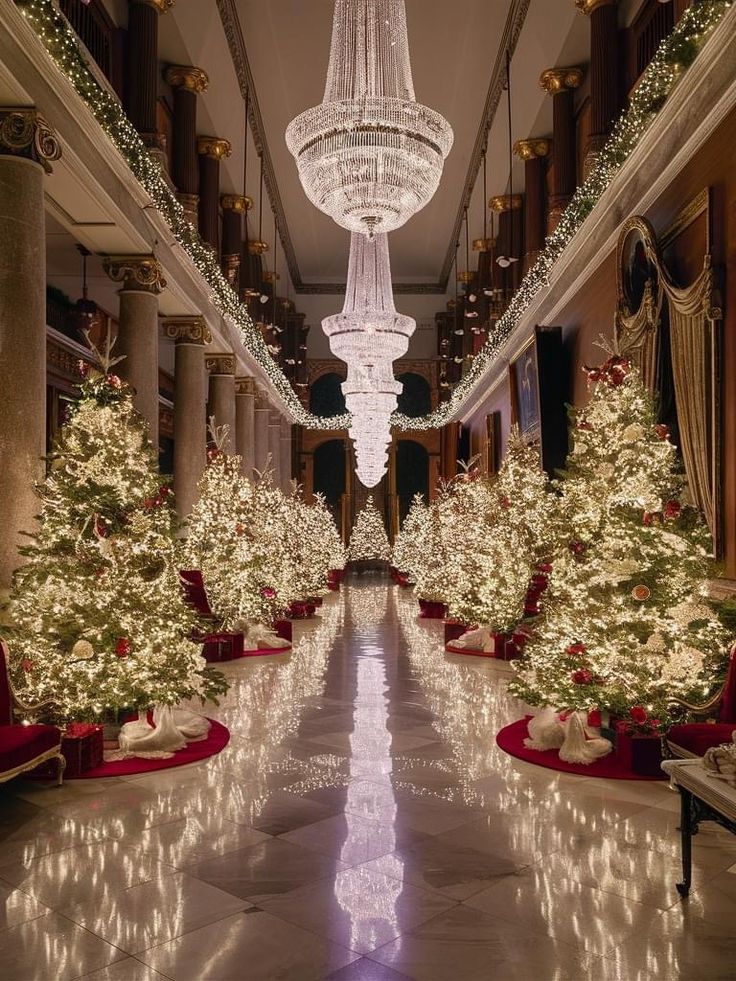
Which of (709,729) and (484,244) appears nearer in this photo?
(709,729)

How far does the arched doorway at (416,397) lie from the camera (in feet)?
101

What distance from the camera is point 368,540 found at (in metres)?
28.4

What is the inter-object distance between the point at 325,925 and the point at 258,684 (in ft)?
18.1

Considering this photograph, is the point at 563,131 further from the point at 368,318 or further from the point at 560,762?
the point at 560,762

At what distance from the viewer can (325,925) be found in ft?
11.3

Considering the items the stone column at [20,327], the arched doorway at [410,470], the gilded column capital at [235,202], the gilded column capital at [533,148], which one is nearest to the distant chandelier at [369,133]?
the stone column at [20,327]

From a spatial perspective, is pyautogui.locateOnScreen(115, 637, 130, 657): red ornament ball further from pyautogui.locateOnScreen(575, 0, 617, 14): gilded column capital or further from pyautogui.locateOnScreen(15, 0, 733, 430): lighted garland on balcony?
pyautogui.locateOnScreen(575, 0, 617, 14): gilded column capital

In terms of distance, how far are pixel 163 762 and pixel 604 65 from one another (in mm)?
9867

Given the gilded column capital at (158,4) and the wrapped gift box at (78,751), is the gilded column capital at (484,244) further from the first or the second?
the wrapped gift box at (78,751)

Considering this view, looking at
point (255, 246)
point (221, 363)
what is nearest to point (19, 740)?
point (221, 363)

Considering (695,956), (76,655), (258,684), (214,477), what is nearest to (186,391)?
(214,477)

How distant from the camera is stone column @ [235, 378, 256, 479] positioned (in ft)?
62.1

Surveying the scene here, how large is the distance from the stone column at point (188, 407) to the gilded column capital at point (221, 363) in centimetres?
244

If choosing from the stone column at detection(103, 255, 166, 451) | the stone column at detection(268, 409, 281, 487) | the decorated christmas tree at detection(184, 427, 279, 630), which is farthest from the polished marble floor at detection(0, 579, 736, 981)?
the stone column at detection(268, 409, 281, 487)
